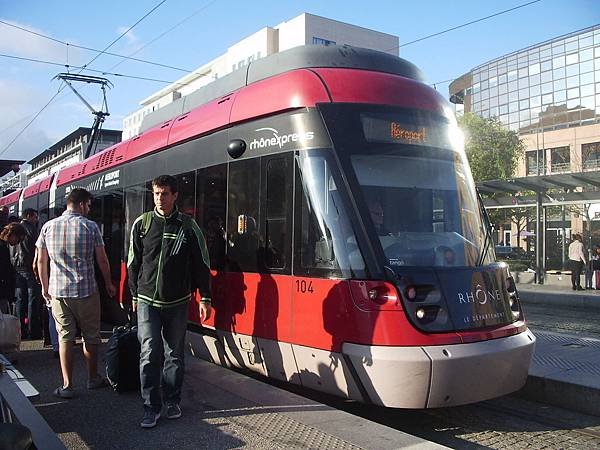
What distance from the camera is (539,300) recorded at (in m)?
14.6

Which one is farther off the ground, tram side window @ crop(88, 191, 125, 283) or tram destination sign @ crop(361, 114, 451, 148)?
tram destination sign @ crop(361, 114, 451, 148)

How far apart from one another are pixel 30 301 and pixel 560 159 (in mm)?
53518

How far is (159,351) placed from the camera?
4.20 m

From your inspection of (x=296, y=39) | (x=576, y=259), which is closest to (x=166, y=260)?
(x=576, y=259)

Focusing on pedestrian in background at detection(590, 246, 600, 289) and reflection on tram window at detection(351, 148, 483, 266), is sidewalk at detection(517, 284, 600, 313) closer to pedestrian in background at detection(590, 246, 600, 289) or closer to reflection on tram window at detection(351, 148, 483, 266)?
pedestrian in background at detection(590, 246, 600, 289)

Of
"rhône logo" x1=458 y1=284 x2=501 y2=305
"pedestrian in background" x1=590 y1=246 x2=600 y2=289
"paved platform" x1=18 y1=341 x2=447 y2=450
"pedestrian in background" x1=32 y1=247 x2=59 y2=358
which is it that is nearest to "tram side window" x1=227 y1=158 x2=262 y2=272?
"paved platform" x1=18 y1=341 x2=447 y2=450

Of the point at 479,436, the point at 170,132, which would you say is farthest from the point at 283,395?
the point at 170,132

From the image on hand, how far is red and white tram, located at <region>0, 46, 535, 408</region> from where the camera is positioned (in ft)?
14.0

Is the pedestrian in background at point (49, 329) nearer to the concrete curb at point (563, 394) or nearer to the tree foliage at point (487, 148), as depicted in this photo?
the concrete curb at point (563, 394)

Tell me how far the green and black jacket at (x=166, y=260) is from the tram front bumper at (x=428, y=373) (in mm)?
1317

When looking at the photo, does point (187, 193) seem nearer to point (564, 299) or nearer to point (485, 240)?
point (485, 240)

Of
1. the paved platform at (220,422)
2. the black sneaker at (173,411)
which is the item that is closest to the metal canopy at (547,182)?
the paved platform at (220,422)

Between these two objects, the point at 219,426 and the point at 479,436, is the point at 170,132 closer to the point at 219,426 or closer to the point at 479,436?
the point at 219,426

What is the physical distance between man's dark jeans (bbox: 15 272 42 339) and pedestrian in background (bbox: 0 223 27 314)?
0.16 metres
